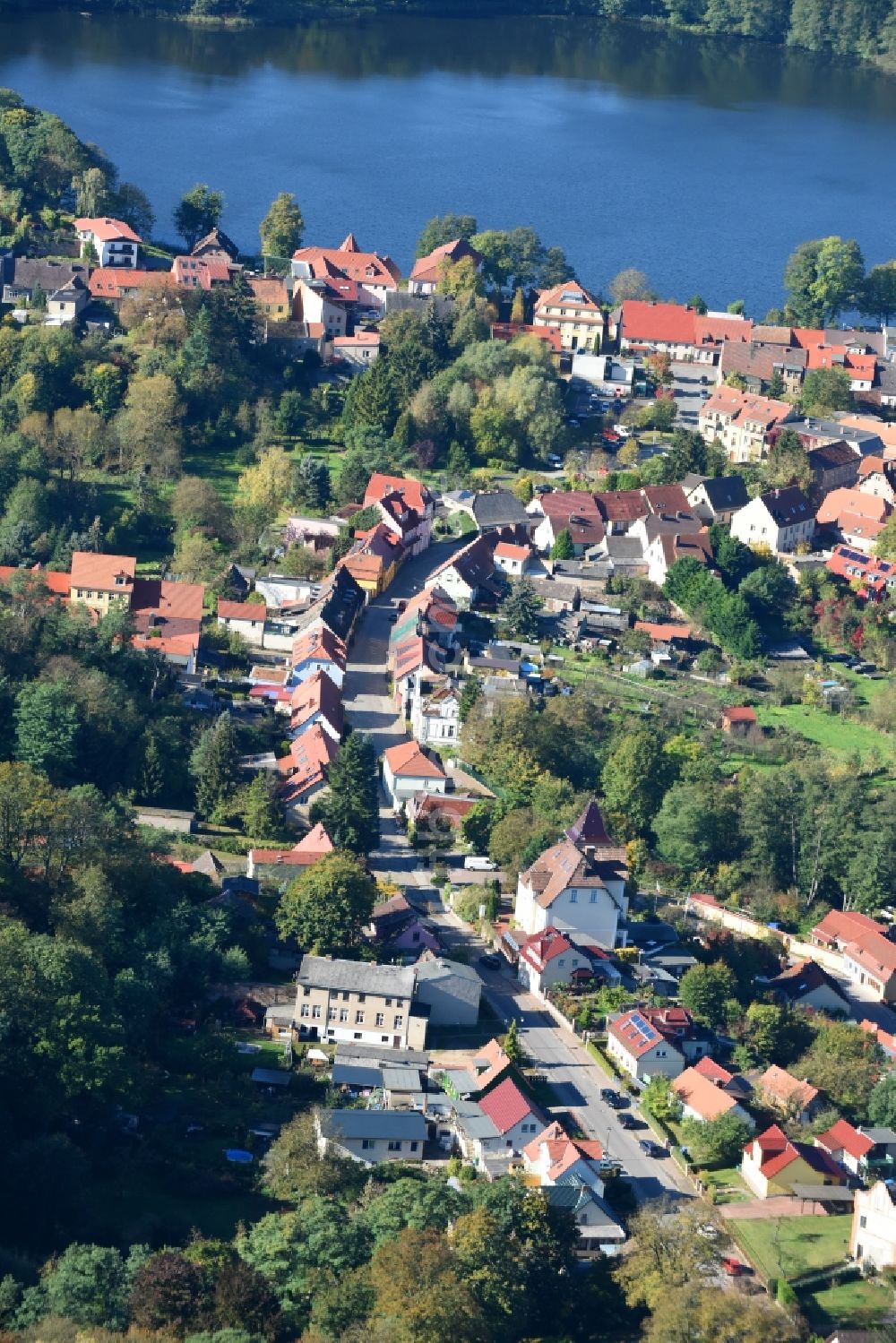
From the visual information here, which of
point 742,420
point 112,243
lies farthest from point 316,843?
point 112,243

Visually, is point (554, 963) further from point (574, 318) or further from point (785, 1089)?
point (574, 318)

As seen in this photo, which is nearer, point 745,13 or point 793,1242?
point 793,1242

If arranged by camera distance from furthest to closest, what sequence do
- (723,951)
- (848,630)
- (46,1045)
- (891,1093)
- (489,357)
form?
(489,357) → (848,630) → (723,951) → (891,1093) → (46,1045)

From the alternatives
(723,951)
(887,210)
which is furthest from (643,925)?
(887,210)

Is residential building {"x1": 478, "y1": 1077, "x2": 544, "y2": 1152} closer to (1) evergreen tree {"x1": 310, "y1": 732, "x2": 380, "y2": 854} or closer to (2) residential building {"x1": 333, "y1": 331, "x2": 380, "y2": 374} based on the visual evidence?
(1) evergreen tree {"x1": 310, "y1": 732, "x2": 380, "y2": 854}

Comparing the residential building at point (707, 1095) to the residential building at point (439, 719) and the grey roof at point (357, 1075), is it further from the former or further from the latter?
the residential building at point (439, 719)

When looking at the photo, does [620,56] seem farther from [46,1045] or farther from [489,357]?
[46,1045]

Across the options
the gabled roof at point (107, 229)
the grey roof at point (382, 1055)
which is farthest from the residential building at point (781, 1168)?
the gabled roof at point (107, 229)

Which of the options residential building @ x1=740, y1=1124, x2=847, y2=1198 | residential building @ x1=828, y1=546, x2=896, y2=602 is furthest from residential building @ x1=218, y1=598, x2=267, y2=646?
residential building @ x1=740, y1=1124, x2=847, y2=1198
